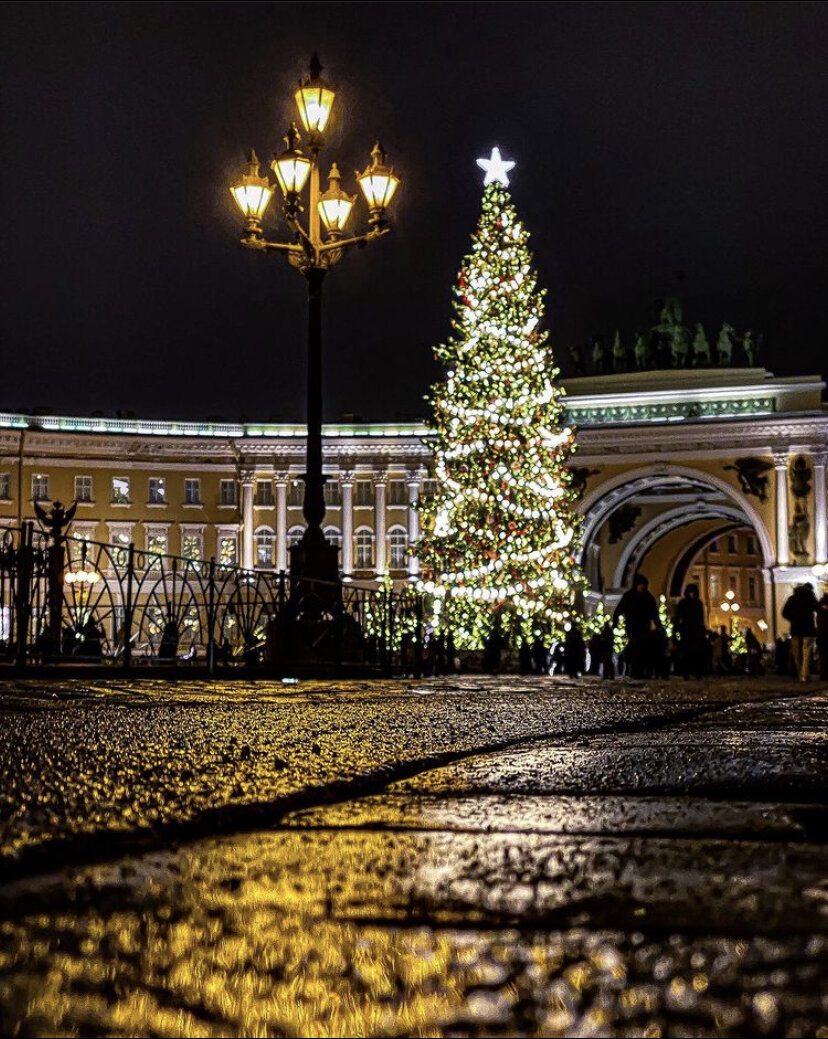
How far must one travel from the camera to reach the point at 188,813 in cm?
→ 162

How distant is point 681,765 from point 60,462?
53.1 meters

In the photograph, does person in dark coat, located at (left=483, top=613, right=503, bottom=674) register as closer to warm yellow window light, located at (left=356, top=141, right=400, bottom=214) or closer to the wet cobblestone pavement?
warm yellow window light, located at (left=356, top=141, right=400, bottom=214)

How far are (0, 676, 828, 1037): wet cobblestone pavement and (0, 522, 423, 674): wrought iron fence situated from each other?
704 cm

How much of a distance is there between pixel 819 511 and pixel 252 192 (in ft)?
125

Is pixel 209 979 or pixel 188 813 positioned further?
pixel 188 813

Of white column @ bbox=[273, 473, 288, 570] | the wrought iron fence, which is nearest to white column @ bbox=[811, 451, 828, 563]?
white column @ bbox=[273, 473, 288, 570]

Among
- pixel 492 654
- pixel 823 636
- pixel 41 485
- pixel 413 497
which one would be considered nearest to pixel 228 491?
pixel 41 485

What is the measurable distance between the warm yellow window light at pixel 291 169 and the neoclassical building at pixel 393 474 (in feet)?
124

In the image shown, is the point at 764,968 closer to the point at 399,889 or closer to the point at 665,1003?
the point at 665,1003

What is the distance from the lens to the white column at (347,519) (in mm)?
54406

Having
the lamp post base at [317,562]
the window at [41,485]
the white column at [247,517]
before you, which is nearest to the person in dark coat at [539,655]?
the lamp post base at [317,562]

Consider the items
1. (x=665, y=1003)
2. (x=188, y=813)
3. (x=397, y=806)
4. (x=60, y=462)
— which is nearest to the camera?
(x=665, y=1003)

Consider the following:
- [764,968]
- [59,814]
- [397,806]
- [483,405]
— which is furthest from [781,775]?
[483,405]

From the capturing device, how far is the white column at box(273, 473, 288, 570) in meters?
54.5
